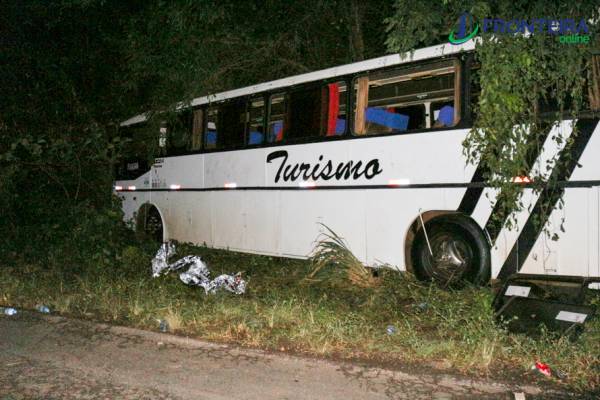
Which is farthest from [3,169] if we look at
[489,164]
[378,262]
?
[489,164]

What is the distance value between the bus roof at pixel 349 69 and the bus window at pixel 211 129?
21cm

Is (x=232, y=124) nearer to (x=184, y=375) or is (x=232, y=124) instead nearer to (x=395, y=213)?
(x=395, y=213)

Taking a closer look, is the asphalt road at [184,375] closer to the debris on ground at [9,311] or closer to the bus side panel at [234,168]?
the debris on ground at [9,311]

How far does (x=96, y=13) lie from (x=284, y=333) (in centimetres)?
981

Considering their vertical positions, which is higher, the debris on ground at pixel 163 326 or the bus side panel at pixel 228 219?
the bus side panel at pixel 228 219

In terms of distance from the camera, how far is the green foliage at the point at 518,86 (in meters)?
5.54

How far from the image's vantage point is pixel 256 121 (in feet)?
29.4

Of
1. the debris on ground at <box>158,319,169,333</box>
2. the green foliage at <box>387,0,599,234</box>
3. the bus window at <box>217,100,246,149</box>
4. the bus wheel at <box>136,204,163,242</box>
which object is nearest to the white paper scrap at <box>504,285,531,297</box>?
the green foliage at <box>387,0,599,234</box>

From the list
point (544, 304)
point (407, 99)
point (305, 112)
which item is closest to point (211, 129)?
point (305, 112)

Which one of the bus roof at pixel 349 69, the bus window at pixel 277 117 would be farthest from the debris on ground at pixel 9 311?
the bus roof at pixel 349 69

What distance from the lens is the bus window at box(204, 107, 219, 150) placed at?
9672mm

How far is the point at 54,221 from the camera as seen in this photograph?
1067 cm

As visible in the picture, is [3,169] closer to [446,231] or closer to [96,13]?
[96,13]

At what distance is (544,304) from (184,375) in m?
3.31
